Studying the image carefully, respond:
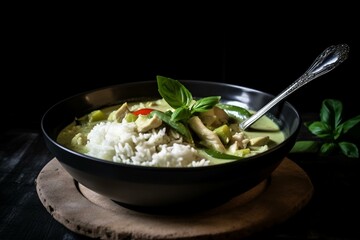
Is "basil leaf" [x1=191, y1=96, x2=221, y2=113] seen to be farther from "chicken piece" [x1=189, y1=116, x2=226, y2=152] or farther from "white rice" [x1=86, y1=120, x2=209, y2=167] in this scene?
"white rice" [x1=86, y1=120, x2=209, y2=167]

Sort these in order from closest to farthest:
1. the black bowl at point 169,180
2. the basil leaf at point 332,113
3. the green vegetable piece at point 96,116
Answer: the black bowl at point 169,180 < the green vegetable piece at point 96,116 < the basil leaf at point 332,113

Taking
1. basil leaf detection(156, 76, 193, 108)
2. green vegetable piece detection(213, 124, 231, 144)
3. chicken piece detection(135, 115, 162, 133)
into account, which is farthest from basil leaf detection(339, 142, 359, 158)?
chicken piece detection(135, 115, 162, 133)

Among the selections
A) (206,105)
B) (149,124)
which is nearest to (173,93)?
(206,105)

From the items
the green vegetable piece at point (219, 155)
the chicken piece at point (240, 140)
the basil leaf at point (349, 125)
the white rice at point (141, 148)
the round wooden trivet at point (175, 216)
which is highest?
the white rice at point (141, 148)

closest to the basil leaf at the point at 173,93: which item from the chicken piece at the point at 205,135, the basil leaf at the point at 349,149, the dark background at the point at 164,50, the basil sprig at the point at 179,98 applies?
the basil sprig at the point at 179,98

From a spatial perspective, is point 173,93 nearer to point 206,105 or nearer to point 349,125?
point 206,105

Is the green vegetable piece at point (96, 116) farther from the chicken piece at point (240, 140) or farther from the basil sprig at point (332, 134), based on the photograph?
the basil sprig at point (332, 134)
